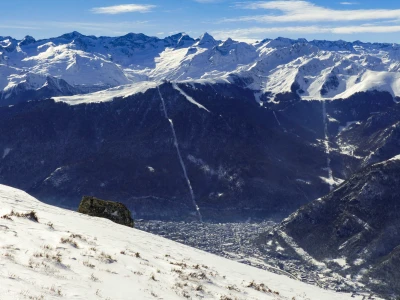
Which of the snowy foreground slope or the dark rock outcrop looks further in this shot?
the dark rock outcrop

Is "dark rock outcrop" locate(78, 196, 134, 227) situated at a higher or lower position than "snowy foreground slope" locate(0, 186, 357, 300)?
lower

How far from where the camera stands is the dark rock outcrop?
2559 inches

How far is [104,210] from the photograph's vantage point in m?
66.1

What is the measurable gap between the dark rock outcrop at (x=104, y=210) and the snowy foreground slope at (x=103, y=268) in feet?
47.3

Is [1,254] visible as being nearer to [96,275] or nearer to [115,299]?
[96,275]

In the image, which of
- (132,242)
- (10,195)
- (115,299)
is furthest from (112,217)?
(115,299)

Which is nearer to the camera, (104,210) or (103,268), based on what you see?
(103,268)

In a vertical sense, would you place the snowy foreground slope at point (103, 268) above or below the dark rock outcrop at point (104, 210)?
above

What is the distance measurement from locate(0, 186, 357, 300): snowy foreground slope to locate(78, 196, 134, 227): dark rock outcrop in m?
14.4

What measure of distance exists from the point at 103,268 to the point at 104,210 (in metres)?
34.7

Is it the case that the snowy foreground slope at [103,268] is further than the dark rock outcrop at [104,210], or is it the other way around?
the dark rock outcrop at [104,210]

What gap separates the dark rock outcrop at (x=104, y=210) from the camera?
65000 mm

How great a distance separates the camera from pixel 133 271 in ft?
109

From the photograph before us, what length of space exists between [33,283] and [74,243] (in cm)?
1028
